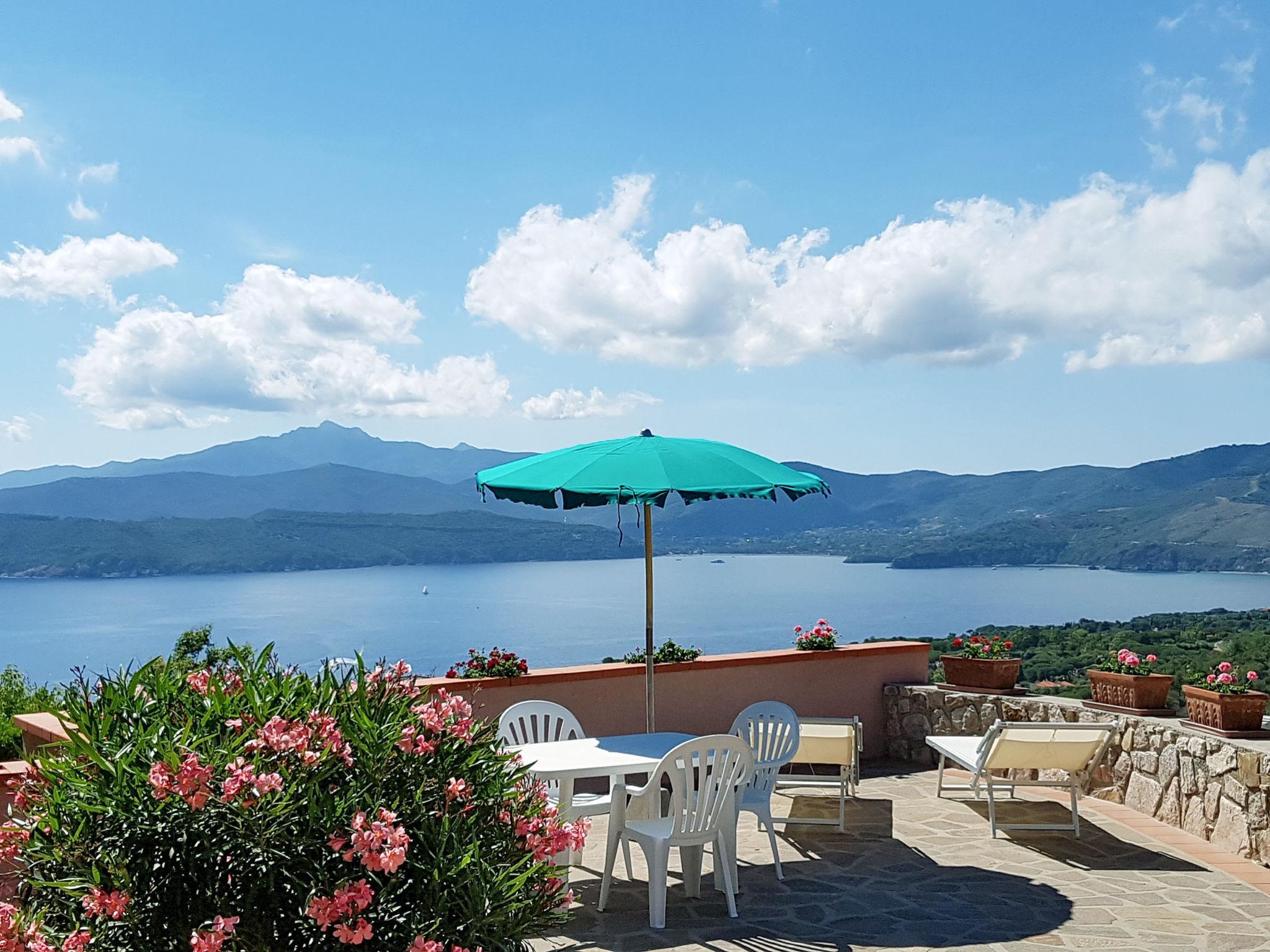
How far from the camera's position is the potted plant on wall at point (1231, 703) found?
5582 millimetres

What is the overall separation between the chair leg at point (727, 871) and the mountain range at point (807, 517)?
58.3ft

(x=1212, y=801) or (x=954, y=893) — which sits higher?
(x=1212, y=801)

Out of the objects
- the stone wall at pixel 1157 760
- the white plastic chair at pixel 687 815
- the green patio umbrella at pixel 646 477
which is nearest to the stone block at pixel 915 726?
the stone wall at pixel 1157 760

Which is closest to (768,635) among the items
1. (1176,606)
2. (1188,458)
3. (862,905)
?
(1188,458)

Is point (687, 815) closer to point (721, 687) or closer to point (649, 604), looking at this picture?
point (649, 604)

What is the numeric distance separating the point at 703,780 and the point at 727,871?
18.8 inches

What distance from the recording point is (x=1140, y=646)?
7.81 metres

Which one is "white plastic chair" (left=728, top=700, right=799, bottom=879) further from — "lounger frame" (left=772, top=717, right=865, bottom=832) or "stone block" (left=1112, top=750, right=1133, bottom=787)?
"stone block" (left=1112, top=750, right=1133, bottom=787)

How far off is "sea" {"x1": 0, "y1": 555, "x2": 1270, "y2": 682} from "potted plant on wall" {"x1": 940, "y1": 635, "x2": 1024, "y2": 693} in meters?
18.5

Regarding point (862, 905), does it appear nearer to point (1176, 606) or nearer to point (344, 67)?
point (344, 67)

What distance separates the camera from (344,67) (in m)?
9.66

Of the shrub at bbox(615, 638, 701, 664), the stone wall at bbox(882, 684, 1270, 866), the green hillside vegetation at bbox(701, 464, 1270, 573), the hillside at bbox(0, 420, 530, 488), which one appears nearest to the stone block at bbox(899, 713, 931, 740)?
the stone wall at bbox(882, 684, 1270, 866)

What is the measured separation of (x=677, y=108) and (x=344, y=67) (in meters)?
3.08

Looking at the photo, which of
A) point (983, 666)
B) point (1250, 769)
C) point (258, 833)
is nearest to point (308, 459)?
point (983, 666)
